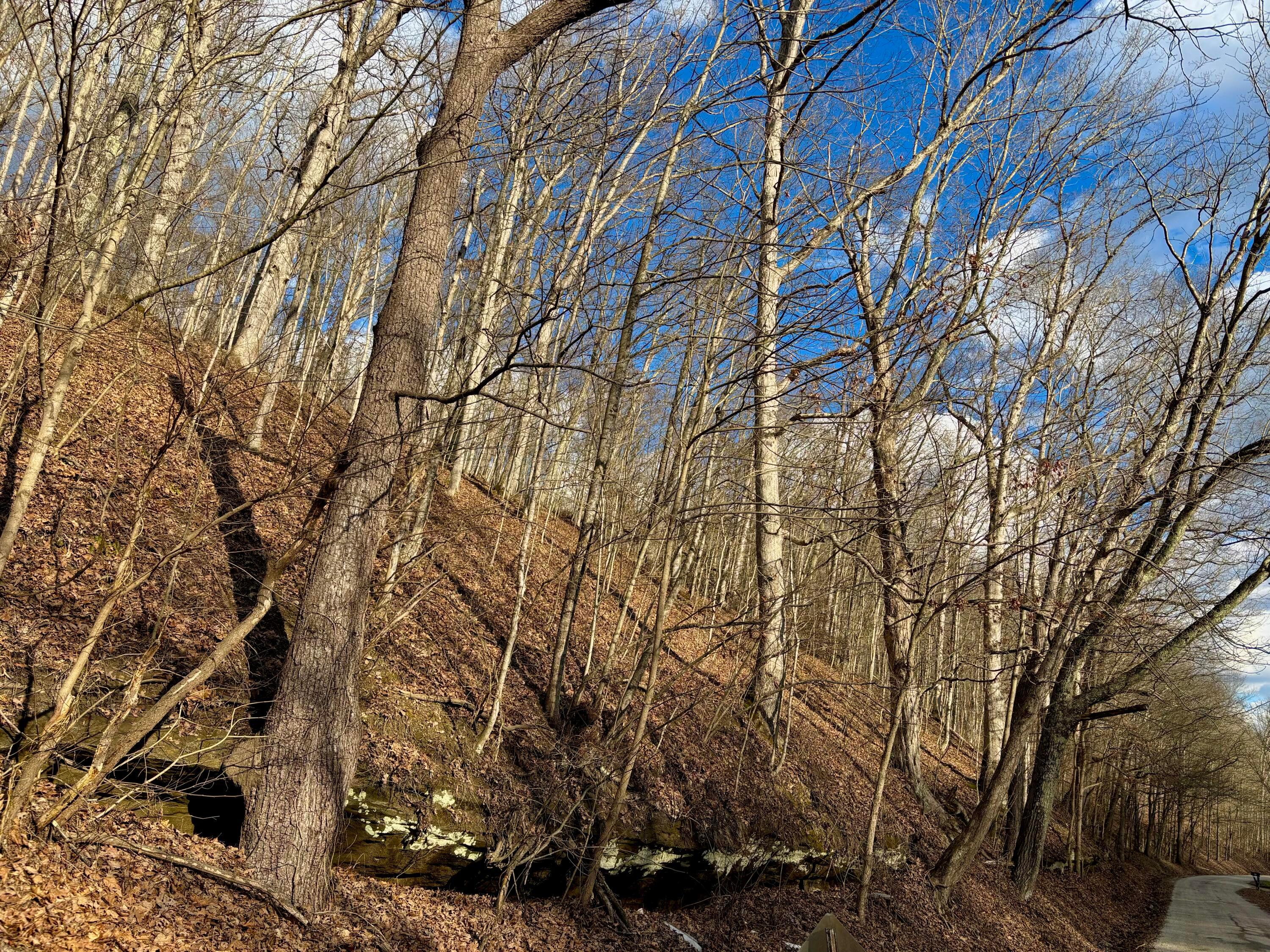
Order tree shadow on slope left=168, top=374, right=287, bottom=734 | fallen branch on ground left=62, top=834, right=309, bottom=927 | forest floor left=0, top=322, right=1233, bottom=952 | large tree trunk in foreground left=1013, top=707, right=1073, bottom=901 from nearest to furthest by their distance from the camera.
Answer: fallen branch on ground left=62, top=834, right=309, bottom=927 → forest floor left=0, top=322, right=1233, bottom=952 → tree shadow on slope left=168, top=374, right=287, bottom=734 → large tree trunk in foreground left=1013, top=707, right=1073, bottom=901

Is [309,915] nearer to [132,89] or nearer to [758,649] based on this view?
[758,649]

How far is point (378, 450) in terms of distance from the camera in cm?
445

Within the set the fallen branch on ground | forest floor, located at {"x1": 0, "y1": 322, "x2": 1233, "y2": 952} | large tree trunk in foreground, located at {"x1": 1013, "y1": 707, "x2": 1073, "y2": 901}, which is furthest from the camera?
large tree trunk in foreground, located at {"x1": 1013, "y1": 707, "x2": 1073, "y2": 901}

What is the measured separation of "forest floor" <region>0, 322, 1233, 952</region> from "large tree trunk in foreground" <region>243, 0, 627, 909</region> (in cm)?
28

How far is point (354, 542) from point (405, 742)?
1954mm

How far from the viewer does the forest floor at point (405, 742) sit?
11.9ft

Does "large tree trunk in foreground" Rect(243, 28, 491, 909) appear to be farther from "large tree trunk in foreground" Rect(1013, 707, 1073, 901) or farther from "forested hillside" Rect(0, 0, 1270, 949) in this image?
"large tree trunk in foreground" Rect(1013, 707, 1073, 901)

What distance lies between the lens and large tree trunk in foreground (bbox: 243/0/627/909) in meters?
4.04

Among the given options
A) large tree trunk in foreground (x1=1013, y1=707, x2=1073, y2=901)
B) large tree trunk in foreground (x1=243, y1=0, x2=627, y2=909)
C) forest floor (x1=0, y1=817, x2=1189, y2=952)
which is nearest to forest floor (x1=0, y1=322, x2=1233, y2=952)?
forest floor (x1=0, y1=817, x2=1189, y2=952)

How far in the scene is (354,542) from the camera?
440 centimetres

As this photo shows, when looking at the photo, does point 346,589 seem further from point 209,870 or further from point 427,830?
point 427,830

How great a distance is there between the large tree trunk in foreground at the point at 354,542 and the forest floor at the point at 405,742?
0.28m

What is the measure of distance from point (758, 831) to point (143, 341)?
982cm

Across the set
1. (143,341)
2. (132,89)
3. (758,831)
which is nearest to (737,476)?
(758,831)
